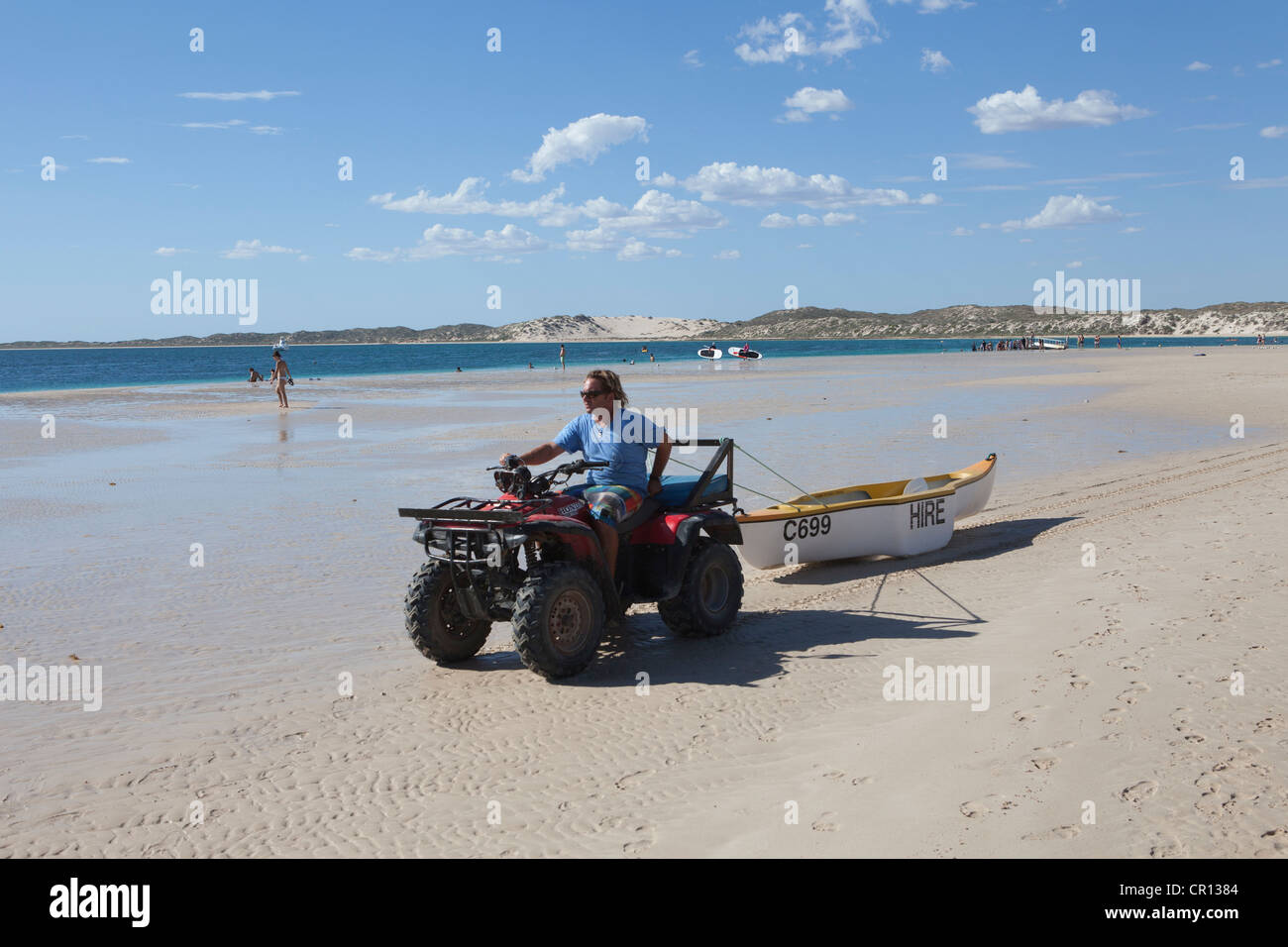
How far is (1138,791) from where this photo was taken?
4672 mm

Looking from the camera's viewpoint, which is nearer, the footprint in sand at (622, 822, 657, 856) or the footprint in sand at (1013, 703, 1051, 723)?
the footprint in sand at (622, 822, 657, 856)

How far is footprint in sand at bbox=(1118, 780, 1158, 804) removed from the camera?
4.61 metres

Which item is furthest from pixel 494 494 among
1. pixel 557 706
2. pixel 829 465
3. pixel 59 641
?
pixel 557 706

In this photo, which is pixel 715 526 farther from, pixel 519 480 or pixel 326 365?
pixel 326 365

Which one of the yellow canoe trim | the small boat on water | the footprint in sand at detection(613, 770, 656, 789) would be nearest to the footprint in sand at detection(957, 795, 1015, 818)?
the footprint in sand at detection(613, 770, 656, 789)

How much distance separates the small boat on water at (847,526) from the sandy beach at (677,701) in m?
0.28

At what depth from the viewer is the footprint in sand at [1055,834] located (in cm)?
429

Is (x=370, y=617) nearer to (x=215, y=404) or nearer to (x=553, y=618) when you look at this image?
(x=553, y=618)

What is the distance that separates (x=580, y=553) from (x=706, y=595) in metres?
1.33

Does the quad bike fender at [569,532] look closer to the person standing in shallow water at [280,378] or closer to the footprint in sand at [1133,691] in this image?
the footprint in sand at [1133,691]

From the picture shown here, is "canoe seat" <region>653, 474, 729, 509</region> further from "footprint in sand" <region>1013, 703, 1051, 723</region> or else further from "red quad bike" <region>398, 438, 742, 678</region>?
"footprint in sand" <region>1013, 703, 1051, 723</region>

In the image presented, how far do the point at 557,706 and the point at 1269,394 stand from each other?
102 ft

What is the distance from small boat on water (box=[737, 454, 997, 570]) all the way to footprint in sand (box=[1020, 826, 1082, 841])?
189 inches

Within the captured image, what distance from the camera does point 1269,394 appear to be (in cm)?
3073
